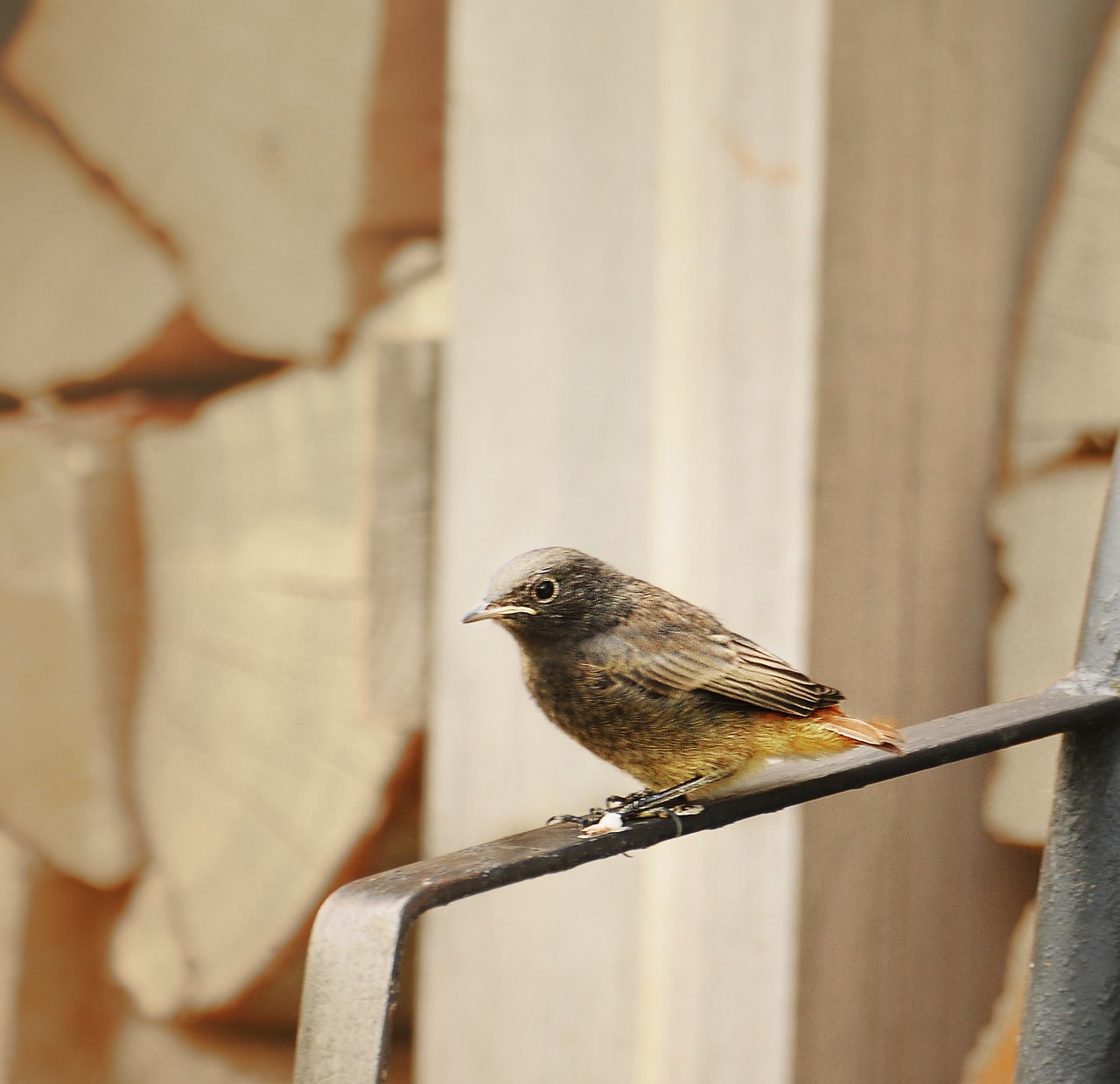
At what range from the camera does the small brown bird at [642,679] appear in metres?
0.57

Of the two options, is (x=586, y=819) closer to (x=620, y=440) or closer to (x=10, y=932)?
(x=620, y=440)

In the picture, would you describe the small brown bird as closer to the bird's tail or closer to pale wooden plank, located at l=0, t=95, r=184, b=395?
the bird's tail

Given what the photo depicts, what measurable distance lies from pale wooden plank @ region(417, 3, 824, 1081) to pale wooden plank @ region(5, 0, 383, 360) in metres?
0.22

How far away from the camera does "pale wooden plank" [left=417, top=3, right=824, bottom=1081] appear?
39.5 inches

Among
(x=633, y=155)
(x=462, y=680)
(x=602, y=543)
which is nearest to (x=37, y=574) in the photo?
(x=462, y=680)

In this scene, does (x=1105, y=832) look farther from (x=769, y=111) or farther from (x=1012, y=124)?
(x=1012, y=124)

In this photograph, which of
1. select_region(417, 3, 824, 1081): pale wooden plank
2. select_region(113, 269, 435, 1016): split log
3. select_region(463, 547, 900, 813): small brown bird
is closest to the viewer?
select_region(463, 547, 900, 813): small brown bird

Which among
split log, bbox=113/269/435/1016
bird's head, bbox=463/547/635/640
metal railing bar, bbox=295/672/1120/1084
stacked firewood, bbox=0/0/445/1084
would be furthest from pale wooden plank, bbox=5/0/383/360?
metal railing bar, bbox=295/672/1120/1084

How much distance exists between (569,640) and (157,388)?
1152mm

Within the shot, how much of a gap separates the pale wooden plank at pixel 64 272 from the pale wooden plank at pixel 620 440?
52cm

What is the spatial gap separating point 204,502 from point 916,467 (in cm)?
83

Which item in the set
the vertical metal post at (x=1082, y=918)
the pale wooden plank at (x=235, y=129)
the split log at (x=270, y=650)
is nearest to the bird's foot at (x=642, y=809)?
the vertical metal post at (x=1082, y=918)

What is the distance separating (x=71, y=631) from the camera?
1.58 meters

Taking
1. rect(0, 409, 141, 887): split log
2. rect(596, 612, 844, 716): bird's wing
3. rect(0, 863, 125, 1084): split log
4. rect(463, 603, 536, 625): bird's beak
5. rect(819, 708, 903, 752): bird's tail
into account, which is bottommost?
rect(0, 863, 125, 1084): split log
